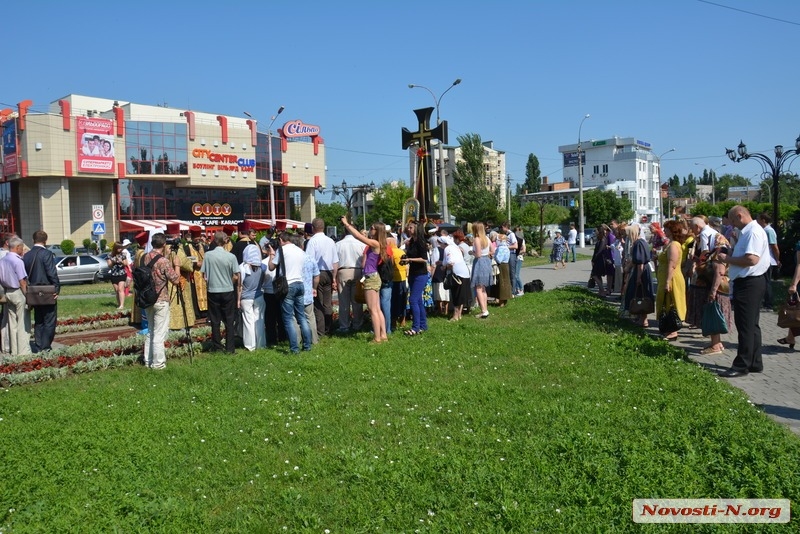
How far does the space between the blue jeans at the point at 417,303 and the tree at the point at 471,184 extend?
45.8 meters

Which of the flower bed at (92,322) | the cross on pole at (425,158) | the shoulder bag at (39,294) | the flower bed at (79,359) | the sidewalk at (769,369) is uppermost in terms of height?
the cross on pole at (425,158)

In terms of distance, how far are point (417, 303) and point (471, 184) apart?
4790cm

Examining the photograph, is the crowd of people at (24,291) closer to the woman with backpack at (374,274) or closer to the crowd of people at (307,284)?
the crowd of people at (307,284)

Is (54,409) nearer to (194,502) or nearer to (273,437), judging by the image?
(273,437)

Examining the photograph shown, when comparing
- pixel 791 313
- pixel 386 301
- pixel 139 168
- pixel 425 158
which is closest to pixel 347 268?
pixel 386 301

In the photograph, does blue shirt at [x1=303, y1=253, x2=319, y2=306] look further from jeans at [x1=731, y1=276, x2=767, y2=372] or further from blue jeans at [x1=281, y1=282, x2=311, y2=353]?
jeans at [x1=731, y1=276, x2=767, y2=372]

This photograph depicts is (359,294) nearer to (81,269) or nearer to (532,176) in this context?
(81,269)

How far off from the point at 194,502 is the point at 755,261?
6.52 metres

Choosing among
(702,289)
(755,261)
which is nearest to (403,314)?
(702,289)

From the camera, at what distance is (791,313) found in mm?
8656

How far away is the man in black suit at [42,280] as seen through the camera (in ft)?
33.1

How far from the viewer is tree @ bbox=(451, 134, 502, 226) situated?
56875mm

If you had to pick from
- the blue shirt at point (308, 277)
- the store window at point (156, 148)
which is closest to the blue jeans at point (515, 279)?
the blue shirt at point (308, 277)

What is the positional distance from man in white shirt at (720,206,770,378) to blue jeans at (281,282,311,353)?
18.0 ft
